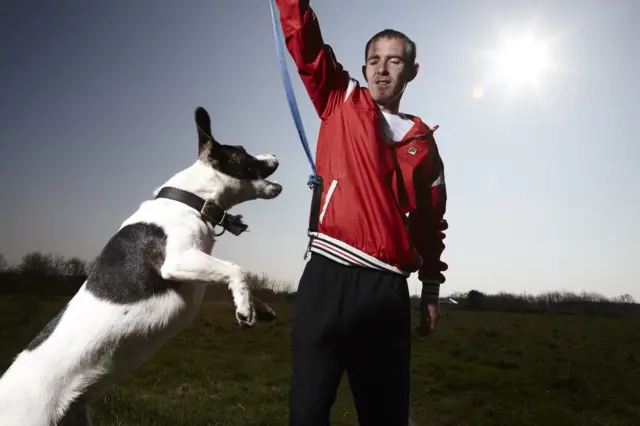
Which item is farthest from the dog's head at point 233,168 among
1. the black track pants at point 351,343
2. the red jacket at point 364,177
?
the black track pants at point 351,343

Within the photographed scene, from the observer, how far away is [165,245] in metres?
2.18

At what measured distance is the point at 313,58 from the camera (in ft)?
7.42

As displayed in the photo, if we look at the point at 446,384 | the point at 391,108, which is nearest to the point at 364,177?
the point at 391,108

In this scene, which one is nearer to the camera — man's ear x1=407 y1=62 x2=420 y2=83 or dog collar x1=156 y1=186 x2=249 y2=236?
dog collar x1=156 y1=186 x2=249 y2=236

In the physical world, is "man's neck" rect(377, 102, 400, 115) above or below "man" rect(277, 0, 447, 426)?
above

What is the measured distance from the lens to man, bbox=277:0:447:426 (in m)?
2.00

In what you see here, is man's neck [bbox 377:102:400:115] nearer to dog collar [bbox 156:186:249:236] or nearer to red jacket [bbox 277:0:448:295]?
red jacket [bbox 277:0:448:295]

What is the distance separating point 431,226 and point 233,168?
101cm

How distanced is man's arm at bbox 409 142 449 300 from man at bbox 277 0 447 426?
15 mm

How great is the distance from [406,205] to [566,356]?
11689mm

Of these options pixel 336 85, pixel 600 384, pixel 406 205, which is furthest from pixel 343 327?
pixel 600 384

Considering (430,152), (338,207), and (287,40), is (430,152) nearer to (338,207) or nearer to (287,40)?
(338,207)

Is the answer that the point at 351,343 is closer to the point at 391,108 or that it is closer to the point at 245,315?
the point at 245,315

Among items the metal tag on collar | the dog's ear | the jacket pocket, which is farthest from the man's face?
the metal tag on collar
